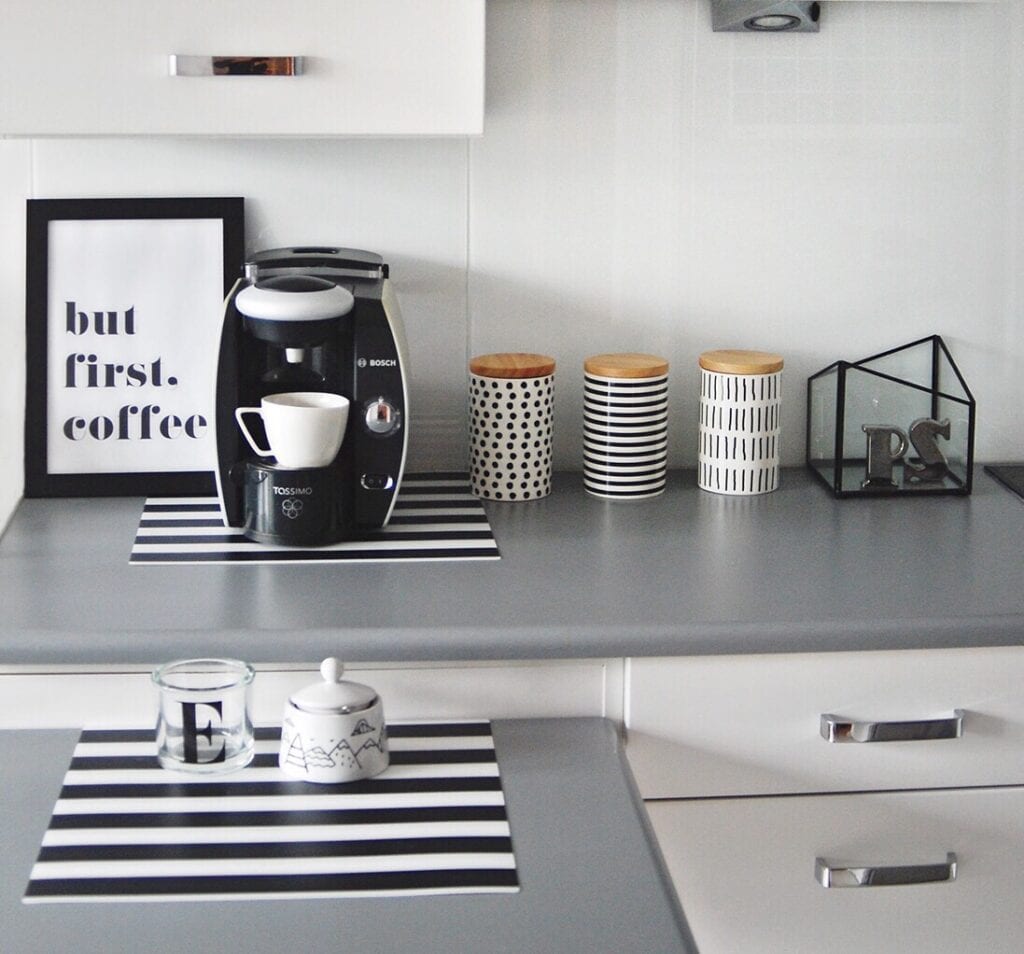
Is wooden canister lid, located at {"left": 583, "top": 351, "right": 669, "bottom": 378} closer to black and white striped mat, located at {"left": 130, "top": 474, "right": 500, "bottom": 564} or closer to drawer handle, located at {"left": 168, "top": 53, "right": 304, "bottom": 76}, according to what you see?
black and white striped mat, located at {"left": 130, "top": 474, "right": 500, "bottom": 564}

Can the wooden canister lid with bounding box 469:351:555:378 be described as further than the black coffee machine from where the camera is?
Yes

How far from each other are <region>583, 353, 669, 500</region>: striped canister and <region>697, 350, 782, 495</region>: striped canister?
64 mm

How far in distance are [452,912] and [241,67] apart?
104 centimetres

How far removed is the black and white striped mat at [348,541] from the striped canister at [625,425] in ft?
0.61

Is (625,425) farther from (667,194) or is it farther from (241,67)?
(241,67)

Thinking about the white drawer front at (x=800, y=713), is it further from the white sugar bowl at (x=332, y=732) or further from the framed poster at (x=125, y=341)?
the framed poster at (x=125, y=341)

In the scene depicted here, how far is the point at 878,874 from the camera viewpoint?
177 centimetres

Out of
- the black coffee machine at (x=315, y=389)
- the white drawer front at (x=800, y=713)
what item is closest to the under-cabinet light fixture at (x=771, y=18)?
the black coffee machine at (x=315, y=389)


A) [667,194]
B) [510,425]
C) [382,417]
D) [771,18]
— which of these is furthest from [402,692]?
[771,18]

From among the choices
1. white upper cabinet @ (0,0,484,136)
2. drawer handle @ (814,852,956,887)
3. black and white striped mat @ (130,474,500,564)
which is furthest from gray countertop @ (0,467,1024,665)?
white upper cabinet @ (0,0,484,136)

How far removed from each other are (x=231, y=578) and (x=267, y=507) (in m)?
0.13

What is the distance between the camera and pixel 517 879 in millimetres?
1336

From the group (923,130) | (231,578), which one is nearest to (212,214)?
(231,578)

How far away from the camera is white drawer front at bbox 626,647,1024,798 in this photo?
5.57ft
